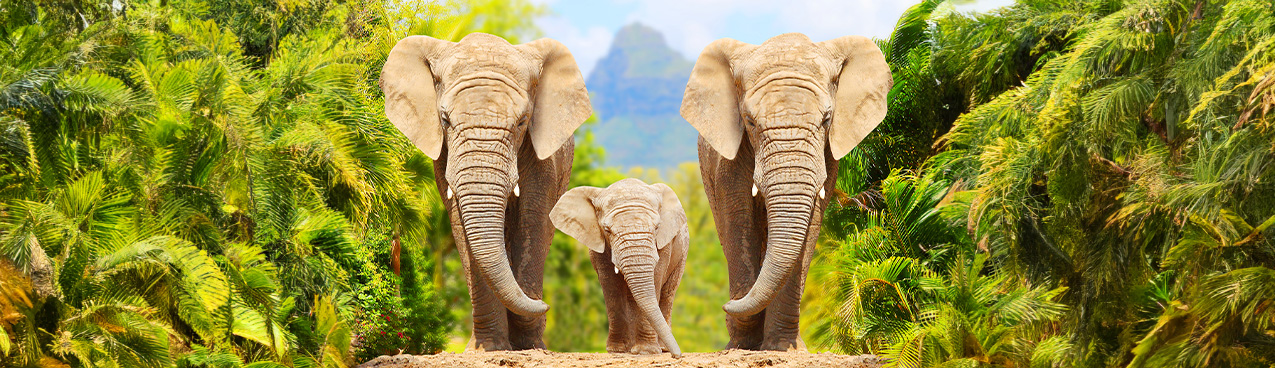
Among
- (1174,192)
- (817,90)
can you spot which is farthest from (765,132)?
(1174,192)

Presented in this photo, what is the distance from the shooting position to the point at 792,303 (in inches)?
484

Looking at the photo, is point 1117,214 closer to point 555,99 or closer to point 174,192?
point 555,99

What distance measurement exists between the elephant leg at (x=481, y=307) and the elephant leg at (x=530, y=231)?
30 centimetres

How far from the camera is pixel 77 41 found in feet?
38.8

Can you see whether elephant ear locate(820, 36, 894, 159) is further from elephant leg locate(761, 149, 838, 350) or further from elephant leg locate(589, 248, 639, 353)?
elephant leg locate(589, 248, 639, 353)

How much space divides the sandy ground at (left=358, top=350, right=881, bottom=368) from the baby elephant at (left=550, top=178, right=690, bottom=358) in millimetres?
781

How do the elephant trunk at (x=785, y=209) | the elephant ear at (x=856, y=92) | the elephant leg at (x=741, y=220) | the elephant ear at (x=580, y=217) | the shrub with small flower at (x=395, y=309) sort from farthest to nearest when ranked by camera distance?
the shrub with small flower at (x=395, y=309)
the elephant ear at (x=580, y=217)
the elephant leg at (x=741, y=220)
the elephant ear at (x=856, y=92)
the elephant trunk at (x=785, y=209)

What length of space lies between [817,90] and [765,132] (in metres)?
0.63

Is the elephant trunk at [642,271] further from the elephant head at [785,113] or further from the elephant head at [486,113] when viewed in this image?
the elephant head at [486,113]

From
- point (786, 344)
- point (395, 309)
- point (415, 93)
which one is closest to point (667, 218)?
point (786, 344)

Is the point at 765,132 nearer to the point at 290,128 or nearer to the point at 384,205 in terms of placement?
the point at 290,128

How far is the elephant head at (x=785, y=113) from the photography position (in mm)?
11391

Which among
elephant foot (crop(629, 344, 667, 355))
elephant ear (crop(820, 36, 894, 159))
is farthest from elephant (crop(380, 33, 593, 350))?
elephant ear (crop(820, 36, 894, 159))

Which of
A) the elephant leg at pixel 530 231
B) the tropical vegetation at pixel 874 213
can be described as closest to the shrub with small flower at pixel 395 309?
the tropical vegetation at pixel 874 213
